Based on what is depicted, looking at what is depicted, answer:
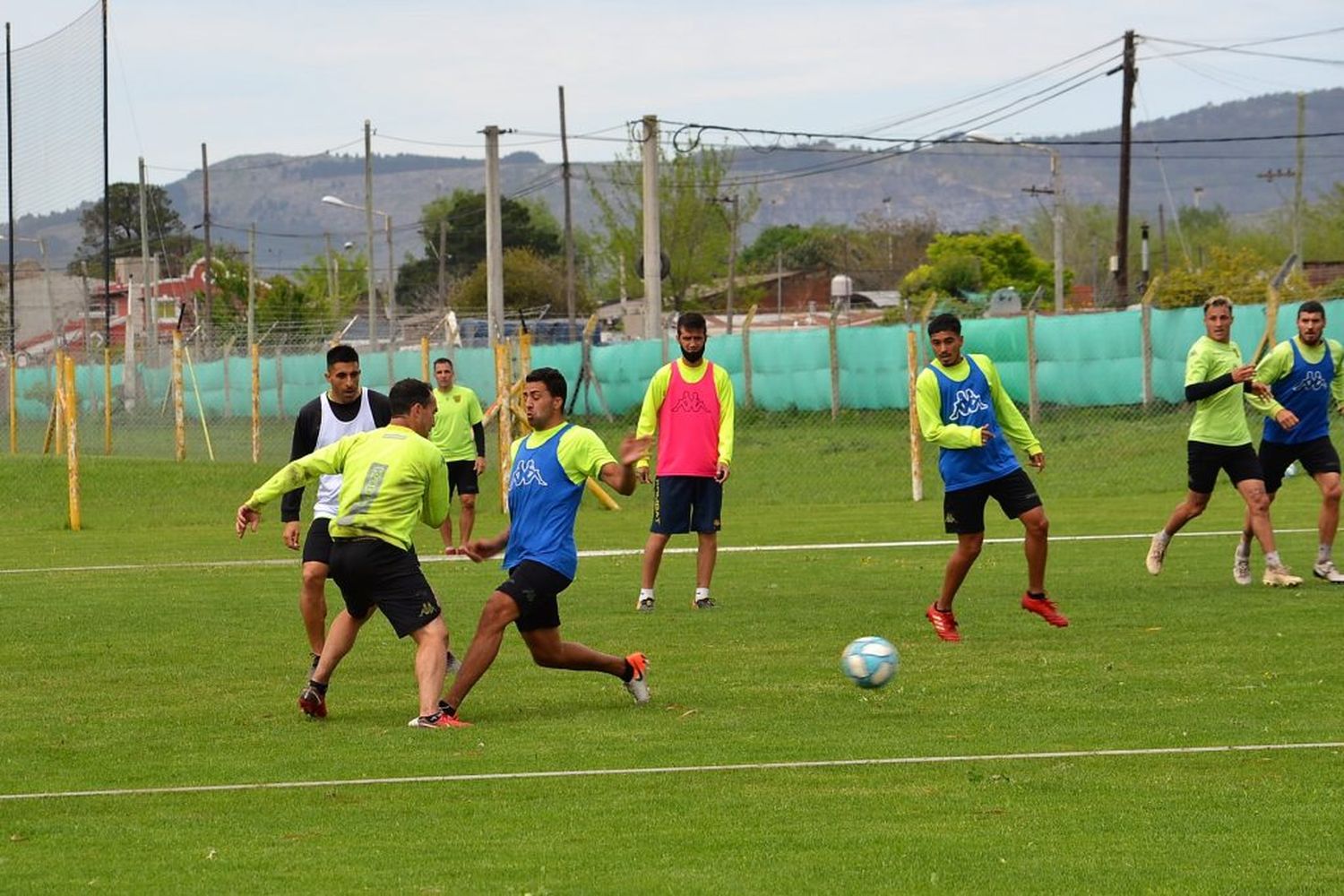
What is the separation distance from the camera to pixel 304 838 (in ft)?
23.0

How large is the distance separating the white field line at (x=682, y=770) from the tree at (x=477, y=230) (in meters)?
105

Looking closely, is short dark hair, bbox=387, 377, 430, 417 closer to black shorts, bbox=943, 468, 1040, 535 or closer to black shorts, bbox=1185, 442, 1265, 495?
black shorts, bbox=943, 468, 1040, 535

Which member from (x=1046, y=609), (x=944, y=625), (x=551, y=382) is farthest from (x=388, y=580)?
(x=1046, y=609)

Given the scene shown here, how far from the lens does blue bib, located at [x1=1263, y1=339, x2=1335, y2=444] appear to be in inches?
579

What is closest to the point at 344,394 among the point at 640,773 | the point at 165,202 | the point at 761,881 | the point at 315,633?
the point at 315,633

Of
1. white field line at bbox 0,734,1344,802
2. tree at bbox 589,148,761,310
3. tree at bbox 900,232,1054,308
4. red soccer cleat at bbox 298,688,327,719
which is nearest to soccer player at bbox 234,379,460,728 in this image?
red soccer cleat at bbox 298,688,327,719

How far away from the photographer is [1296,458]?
14773mm

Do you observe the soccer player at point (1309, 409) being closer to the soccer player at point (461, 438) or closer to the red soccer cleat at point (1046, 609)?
the red soccer cleat at point (1046, 609)

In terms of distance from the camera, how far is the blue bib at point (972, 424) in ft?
40.8

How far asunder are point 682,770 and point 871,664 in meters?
2.01

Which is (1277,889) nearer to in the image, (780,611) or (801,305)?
(780,611)

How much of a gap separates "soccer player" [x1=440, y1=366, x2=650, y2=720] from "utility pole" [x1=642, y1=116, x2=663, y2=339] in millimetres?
24021

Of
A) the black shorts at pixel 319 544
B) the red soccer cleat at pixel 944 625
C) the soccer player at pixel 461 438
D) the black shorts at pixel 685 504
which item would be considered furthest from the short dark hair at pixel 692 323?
the soccer player at pixel 461 438

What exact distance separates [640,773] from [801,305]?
98489 mm
